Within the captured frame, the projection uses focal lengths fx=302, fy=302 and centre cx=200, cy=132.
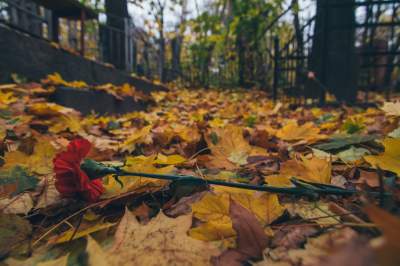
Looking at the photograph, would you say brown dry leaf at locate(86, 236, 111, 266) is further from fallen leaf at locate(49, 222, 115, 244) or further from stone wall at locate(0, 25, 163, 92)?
stone wall at locate(0, 25, 163, 92)

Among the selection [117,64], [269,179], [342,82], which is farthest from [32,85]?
[342,82]

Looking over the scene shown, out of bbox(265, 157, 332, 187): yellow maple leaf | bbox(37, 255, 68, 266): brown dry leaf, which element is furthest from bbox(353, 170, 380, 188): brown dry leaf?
bbox(37, 255, 68, 266): brown dry leaf

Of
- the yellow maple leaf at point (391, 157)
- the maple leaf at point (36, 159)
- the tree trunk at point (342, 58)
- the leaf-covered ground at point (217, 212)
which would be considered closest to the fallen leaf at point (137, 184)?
the leaf-covered ground at point (217, 212)

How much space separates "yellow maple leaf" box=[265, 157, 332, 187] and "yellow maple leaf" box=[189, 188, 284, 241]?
14cm

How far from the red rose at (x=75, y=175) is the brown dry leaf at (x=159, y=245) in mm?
185

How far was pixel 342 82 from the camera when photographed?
5.09 m

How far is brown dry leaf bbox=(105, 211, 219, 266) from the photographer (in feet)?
1.77

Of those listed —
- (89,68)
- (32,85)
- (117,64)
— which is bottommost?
(32,85)

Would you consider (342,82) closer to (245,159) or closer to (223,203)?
(245,159)

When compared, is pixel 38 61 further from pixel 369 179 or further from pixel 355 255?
pixel 355 255

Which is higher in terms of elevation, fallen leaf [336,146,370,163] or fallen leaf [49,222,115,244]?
fallen leaf [336,146,370,163]

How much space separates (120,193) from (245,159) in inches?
21.4

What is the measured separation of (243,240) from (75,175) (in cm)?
44

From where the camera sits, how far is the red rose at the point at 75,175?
0.72 meters
